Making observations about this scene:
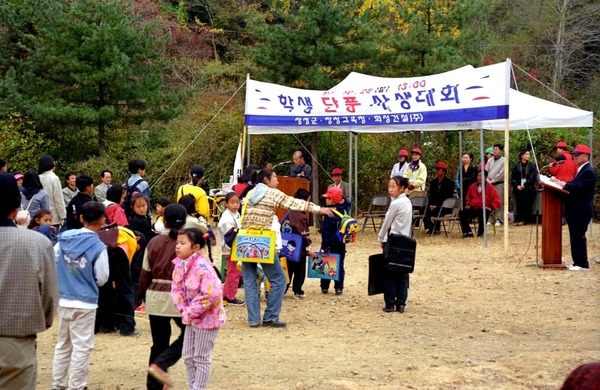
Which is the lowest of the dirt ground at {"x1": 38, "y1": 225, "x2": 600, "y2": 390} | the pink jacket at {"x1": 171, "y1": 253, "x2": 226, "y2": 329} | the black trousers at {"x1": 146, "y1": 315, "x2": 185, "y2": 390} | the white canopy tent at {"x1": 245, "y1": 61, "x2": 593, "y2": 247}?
the dirt ground at {"x1": 38, "y1": 225, "x2": 600, "y2": 390}

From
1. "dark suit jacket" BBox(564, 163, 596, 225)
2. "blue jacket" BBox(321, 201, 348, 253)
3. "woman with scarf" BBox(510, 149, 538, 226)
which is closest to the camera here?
"blue jacket" BBox(321, 201, 348, 253)

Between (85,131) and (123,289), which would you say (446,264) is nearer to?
(123,289)

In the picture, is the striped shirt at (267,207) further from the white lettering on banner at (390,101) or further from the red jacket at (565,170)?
the red jacket at (565,170)

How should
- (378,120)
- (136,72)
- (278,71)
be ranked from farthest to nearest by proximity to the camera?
(136,72) < (278,71) < (378,120)

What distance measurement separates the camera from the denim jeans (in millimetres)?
8969

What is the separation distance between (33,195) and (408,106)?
7.22 metres

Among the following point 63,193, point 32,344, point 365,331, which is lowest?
point 365,331

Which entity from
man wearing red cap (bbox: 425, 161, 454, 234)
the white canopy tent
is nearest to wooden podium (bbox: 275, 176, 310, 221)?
the white canopy tent

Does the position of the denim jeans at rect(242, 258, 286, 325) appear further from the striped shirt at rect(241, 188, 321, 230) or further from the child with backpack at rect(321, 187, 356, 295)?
the child with backpack at rect(321, 187, 356, 295)

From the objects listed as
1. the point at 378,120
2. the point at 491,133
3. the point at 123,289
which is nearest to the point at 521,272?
the point at 378,120

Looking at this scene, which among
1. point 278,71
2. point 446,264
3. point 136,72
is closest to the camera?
point 446,264

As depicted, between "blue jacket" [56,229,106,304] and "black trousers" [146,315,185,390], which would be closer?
"black trousers" [146,315,185,390]

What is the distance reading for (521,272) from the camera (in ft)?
41.9

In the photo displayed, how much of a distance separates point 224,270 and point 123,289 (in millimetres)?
2589
